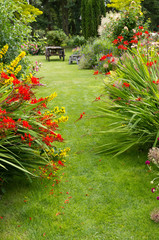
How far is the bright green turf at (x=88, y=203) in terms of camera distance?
212cm

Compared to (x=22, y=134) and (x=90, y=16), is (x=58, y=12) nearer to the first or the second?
(x=90, y=16)

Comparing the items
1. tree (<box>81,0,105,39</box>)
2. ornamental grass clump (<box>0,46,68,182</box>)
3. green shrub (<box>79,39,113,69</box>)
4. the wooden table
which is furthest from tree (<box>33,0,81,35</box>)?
ornamental grass clump (<box>0,46,68,182</box>)

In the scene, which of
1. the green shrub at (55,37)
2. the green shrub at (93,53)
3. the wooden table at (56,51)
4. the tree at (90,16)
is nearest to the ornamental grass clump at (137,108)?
the green shrub at (93,53)

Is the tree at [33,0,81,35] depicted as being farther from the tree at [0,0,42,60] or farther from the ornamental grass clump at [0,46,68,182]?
the ornamental grass clump at [0,46,68,182]

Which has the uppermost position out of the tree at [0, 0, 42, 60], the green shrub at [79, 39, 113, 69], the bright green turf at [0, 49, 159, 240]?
the tree at [0, 0, 42, 60]

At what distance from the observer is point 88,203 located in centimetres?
248

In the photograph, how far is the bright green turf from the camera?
6.97ft

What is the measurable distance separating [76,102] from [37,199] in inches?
147

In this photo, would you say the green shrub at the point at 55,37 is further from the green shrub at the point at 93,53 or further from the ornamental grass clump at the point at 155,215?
the ornamental grass clump at the point at 155,215

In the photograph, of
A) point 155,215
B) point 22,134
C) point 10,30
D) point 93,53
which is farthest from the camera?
point 93,53

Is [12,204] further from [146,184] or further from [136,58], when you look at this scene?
[136,58]

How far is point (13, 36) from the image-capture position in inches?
221

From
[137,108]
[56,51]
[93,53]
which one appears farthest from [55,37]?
[137,108]

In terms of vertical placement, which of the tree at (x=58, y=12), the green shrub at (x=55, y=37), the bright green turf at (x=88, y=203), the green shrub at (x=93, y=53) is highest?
the tree at (x=58, y=12)
